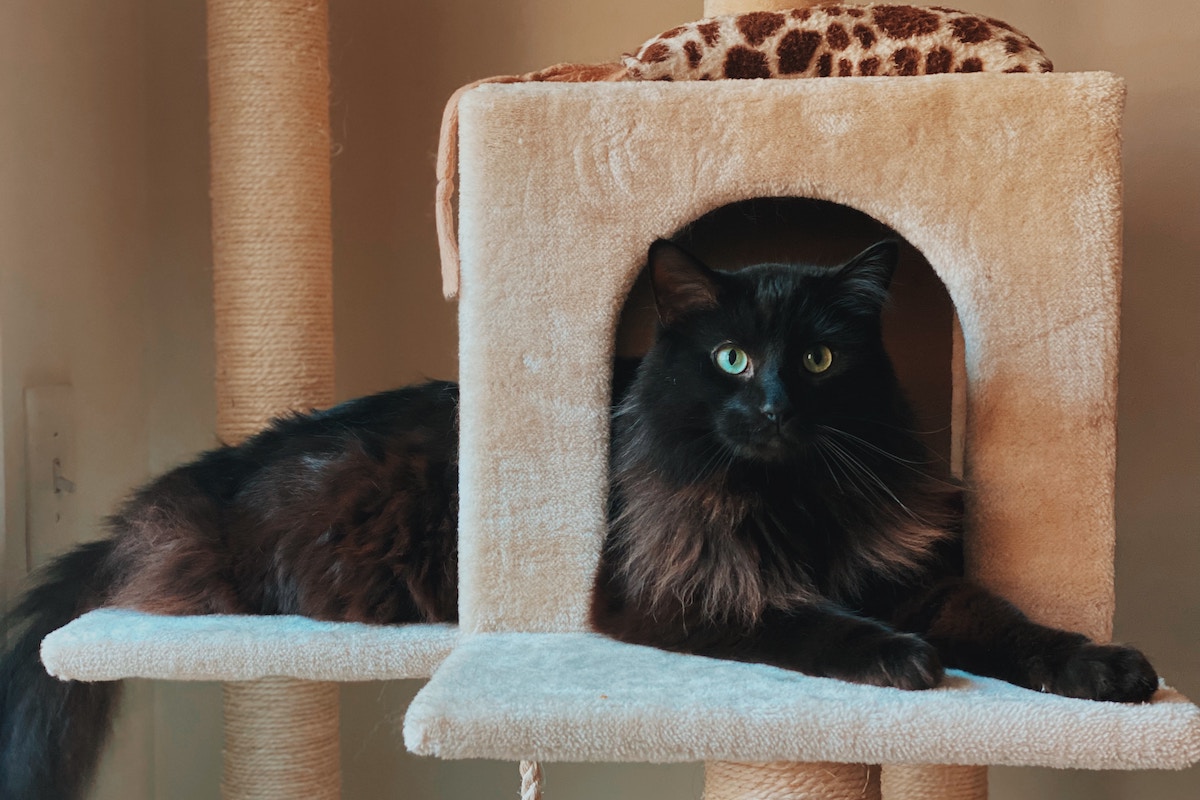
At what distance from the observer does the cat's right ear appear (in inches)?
46.2

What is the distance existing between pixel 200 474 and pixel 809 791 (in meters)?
0.94

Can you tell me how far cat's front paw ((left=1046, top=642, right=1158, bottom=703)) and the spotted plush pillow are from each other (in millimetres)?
715

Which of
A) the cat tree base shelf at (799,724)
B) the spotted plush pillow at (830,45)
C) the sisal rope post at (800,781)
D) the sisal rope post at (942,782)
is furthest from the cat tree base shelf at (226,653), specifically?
the sisal rope post at (942,782)

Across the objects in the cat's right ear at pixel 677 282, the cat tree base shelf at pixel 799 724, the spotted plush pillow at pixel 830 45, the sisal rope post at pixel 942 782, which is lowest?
the sisal rope post at pixel 942 782

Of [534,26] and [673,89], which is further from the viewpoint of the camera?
[534,26]

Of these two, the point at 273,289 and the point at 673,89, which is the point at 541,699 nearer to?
the point at 673,89

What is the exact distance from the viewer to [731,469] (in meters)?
1.17

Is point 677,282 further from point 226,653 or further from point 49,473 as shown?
point 49,473

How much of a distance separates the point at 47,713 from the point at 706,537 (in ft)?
2.83

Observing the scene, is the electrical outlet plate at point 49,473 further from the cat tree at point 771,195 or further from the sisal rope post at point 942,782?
the sisal rope post at point 942,782

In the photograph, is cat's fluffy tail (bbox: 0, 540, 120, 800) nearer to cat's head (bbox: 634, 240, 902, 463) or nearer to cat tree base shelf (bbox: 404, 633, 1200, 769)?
cat tree base shelf (bbox: 404, 633, 1200, 769)

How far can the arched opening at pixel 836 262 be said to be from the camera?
1.68 m

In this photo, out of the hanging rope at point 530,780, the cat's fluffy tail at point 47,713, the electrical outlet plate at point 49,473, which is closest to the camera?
the hanging rope at point 530,780

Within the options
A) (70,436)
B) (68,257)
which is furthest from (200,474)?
(68,257)
